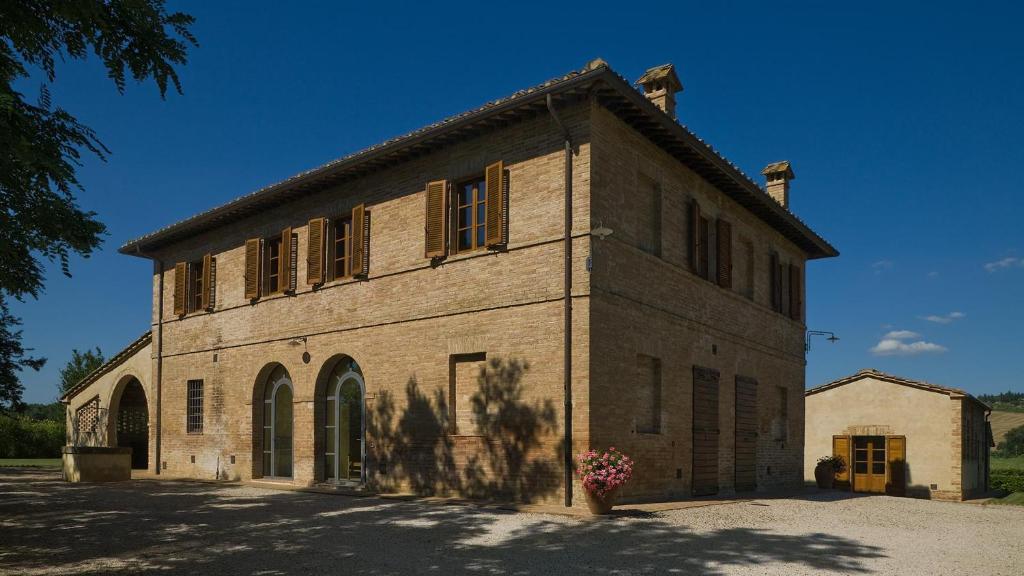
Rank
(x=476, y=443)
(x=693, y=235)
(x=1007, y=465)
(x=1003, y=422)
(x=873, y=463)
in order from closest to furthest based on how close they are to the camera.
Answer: (x=476, y=443) < (x=693, y=235) < (x=873, y=463) < (x=1007, y=465) < (x=1003, y=422)

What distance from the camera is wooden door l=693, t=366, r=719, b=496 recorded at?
14.8 metres

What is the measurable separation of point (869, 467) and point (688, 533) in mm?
16602

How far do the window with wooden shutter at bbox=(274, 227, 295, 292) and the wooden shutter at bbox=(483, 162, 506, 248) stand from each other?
594cm

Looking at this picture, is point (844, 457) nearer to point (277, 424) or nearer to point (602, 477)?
point (602, 477)

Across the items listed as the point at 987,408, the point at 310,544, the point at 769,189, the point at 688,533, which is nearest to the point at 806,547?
the point at 688,533

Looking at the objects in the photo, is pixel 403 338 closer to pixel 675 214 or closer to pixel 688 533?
pixel 675 214

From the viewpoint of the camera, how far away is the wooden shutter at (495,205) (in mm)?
12938

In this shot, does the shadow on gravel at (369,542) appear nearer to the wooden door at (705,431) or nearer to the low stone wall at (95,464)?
the wooden door at (705,431)

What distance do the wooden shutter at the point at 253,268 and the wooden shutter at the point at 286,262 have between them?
0.82m

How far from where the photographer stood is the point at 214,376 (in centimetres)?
1923

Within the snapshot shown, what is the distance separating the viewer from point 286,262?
17172 millimetres

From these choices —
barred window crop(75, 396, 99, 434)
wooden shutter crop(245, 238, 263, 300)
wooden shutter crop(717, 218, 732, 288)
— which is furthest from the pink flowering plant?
barred window crop(75, 396, 99, 434)

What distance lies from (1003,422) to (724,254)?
2568 inches

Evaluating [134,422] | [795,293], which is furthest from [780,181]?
[134,422]
